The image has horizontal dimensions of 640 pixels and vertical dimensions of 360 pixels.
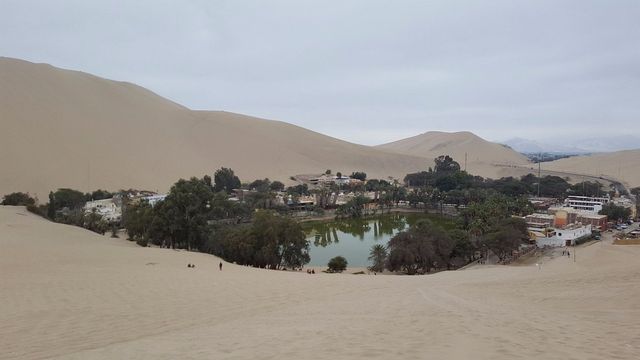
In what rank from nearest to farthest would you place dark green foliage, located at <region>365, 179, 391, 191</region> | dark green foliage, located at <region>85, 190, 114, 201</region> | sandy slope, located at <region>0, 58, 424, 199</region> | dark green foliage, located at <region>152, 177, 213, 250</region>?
dark green foliage, located at <region>152, 177, 213, 250</region> < dark green foliage, located at <region>85, 190, 114, 201</region> < sandy slope, located at <region>0, 58, 424, 199</region> < dark green foliage, located at <region>365, 179, 391, 191</region>

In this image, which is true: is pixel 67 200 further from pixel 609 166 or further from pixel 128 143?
pixel 609 166

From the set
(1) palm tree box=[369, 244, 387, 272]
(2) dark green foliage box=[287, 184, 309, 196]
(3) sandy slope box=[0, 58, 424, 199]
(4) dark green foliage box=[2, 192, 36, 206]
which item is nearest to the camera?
(1) palm tree box=[369, 244, 387, 272]

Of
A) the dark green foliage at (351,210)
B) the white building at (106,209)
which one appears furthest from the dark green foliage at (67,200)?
the dark green foliage at (351,210)

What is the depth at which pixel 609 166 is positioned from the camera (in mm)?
117812

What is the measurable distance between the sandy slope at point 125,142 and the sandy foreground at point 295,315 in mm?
46894

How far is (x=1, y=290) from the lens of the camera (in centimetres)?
1038

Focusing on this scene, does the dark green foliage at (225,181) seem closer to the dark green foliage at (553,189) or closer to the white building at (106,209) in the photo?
Answer: the white building at (106,209)

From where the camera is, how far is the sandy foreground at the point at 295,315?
6195 mm

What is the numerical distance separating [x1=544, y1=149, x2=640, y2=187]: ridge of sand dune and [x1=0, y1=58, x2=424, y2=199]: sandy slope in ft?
140

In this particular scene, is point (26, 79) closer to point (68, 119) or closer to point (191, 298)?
point (68, 119)

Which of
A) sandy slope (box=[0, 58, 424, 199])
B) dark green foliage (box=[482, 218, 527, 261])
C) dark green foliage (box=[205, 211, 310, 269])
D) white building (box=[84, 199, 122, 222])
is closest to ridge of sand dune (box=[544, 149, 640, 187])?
sandy slope (box=[0, 58, 424, 199])

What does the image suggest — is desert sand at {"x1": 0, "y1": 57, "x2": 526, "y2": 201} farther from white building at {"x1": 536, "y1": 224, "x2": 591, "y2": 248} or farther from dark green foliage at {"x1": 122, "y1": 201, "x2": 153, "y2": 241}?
white building at {"x1": 536, "y1": 224, "x2": 591, "y2": 248}

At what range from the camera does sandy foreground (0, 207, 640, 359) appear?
6195 millimetres

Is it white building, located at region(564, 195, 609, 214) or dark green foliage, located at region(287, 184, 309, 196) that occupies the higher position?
dark green foliage, located at region(287, 184, 309, 196)
